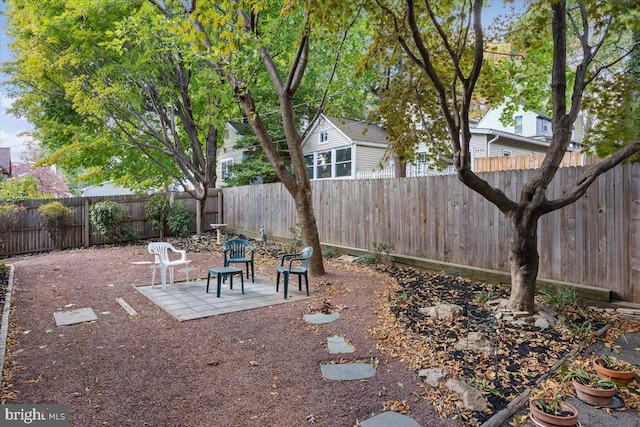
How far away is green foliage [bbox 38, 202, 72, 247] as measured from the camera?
440 inches

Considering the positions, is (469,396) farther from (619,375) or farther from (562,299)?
(562,299)

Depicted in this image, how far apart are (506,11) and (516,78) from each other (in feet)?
9.73

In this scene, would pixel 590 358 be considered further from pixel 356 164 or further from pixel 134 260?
pixel 356 164

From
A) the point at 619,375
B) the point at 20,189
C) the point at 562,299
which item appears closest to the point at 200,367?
the point at 619,375

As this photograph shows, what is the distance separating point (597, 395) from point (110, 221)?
12.7 m

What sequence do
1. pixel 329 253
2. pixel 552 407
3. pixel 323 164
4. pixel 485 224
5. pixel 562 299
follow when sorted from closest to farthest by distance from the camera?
pixel 552 407 → pixel 562 299 → pixel 485 224 → pixel 329 253 → pixel 323 164

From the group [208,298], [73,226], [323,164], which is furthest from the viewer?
[323,164]

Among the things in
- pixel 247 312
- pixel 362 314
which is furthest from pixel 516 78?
pixel 247 312

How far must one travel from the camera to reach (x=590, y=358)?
341 cm

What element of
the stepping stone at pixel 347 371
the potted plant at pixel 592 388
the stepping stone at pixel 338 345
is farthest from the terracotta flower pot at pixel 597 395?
the stepping stone at pixel 338 345

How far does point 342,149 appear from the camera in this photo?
1917 centimetres

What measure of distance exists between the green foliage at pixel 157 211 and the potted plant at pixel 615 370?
12.7 m

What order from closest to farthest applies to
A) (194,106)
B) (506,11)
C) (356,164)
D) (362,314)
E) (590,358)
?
(590,358)
(362,314)
(506,11)
(194,106)
(356,164)

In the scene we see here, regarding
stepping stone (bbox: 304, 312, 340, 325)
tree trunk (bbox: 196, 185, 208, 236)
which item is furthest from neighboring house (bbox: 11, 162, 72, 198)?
stepping stone (bbox: 304, 312, 340, 325)
